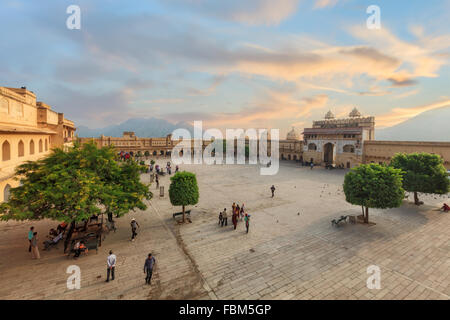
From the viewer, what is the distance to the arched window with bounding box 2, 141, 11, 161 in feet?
50.8

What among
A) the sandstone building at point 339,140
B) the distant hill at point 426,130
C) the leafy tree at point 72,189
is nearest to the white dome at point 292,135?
the sandstone building at point 339,140

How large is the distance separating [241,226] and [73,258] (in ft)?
32.0

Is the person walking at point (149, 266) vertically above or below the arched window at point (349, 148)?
below

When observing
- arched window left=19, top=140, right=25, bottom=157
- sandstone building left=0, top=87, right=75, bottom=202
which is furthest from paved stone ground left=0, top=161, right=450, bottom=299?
arched window left=19, top=140, right=25, bottom=157

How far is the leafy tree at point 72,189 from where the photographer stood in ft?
31.1

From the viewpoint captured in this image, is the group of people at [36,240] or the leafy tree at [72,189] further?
the group of people at [36,240]

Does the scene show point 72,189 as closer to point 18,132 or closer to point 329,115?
point 18,132

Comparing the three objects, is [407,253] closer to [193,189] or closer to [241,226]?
[241,226]

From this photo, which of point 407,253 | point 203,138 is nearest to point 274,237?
point 407,253

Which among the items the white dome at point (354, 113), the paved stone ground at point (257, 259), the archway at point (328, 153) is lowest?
the paved stone ground at point (257, 259)

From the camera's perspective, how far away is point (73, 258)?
1033cm

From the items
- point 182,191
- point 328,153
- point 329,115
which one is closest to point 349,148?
point 328,153

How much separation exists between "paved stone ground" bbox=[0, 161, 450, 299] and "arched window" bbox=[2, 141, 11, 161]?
16.5 feet

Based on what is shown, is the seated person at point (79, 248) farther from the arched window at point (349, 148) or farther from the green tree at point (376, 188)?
the arched window at point (349, 148)
